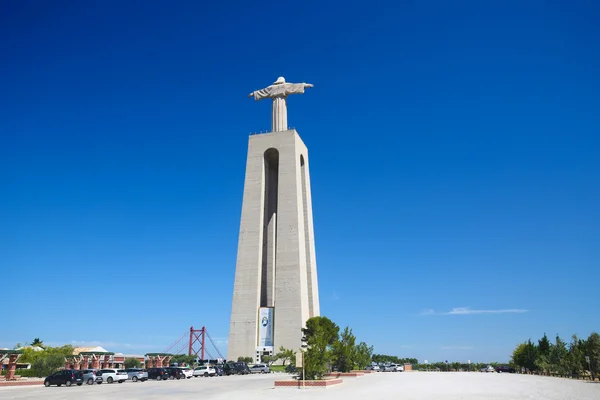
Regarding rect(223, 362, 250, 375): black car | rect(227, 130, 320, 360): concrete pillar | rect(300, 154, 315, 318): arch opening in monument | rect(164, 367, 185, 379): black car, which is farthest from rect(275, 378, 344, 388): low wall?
rect(300, 154, 315, 318): arch opening in monument

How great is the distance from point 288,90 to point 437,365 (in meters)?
50.1

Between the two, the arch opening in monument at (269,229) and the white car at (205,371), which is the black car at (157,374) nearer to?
the white car at (205,371)

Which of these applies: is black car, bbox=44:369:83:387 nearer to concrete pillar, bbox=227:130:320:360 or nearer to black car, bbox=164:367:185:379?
black car, bbox=164:367:185:379

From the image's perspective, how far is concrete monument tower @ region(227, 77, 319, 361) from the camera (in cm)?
6425

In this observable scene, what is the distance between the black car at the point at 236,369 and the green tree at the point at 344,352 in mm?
13309

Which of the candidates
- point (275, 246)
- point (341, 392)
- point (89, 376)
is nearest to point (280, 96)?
point (275, 246)

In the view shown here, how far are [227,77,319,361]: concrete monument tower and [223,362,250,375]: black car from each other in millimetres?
8508

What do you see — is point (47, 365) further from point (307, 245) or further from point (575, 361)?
point (575, 361)

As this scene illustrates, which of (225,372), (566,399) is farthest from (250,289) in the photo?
(566,399)

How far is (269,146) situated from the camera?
238 ft

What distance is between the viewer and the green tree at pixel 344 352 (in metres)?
43.3

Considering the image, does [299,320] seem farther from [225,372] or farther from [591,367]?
[591,367]

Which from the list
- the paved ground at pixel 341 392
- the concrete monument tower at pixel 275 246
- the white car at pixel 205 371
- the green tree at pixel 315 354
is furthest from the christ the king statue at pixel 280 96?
the paved ground at pixel 341 392

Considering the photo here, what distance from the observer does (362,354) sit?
53.1 metres
